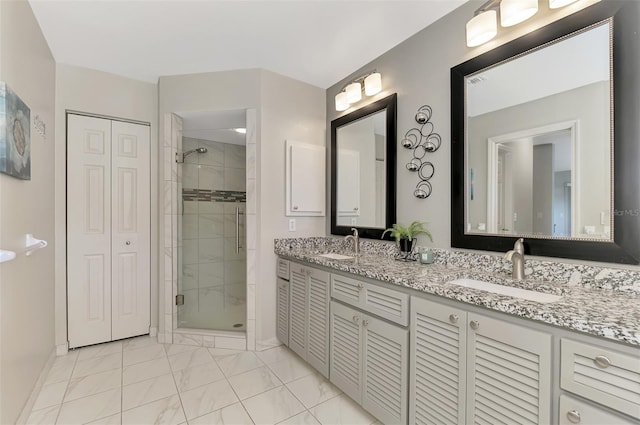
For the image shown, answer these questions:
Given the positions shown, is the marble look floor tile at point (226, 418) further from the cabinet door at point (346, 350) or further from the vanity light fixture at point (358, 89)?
the vanity light fixture at point (358, 89)

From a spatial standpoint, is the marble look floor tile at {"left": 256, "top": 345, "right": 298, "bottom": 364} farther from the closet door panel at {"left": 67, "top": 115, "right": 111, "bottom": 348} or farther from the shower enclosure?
the closet door panel at {"left": 67, "top": 115, "right": 111, "bottom": 348}

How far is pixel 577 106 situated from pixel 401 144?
3.25ft

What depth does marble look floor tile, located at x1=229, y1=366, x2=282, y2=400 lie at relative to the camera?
192cm

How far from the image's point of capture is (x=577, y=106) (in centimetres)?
133

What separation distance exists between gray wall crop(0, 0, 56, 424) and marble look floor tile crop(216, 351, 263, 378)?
3.63ft

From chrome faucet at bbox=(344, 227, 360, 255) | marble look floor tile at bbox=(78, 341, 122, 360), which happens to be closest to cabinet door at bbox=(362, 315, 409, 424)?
chrome faucet at bbox=(344, 227, 360, 255)

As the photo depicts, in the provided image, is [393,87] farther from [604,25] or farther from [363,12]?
[604,25]

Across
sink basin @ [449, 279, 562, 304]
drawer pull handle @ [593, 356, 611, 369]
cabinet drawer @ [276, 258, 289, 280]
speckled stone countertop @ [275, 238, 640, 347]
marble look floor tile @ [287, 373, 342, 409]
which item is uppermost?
speckled stone countertop @ [275, 238, 640, 347]

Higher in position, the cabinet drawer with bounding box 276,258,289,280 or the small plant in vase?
the small plant in vase

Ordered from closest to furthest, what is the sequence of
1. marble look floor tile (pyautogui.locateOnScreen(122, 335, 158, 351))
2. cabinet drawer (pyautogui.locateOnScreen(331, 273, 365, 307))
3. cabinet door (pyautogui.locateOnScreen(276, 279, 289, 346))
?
cabinet drawer (pyautogui.locateOnScreen(331, 273, 365, 307)), cabinet door (pyautogui.locateOnScreen(276, 279, 289, 346)), marble look floor tile (pyautogui.locateOnScreen(122, 335, 158, 351))

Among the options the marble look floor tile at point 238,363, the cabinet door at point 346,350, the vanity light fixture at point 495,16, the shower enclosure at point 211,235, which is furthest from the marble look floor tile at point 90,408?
the vanity light fixture at point 495,16

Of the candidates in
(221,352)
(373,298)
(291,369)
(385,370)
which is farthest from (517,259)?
(221,352)

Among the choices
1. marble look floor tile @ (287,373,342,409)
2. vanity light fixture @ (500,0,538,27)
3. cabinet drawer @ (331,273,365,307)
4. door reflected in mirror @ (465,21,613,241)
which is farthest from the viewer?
marble look floor tile @ (287,373,342,409)

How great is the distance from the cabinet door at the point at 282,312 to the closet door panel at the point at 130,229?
1262mm
